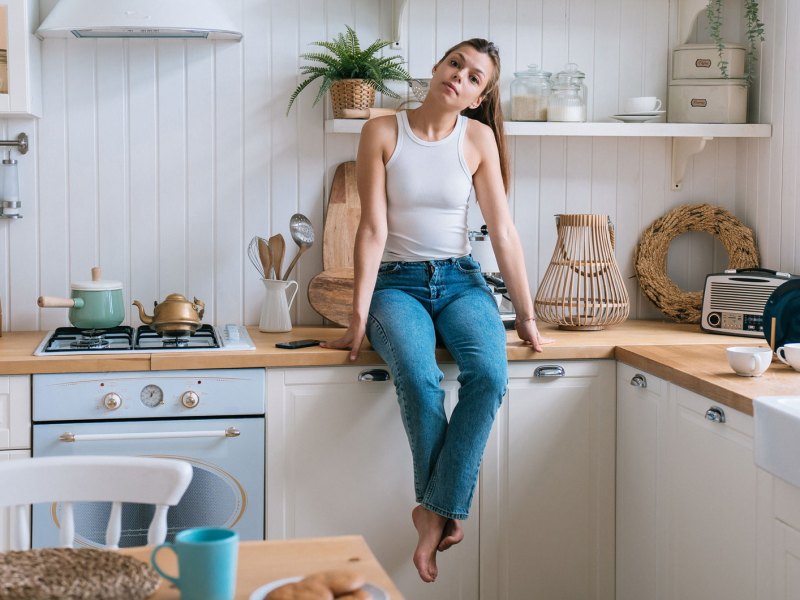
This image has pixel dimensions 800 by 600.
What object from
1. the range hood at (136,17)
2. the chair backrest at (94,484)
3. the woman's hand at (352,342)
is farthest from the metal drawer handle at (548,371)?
the chair backrest at (94,484)

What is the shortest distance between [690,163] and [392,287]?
1165 mm

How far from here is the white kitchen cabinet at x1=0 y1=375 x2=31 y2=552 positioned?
7.72 ft

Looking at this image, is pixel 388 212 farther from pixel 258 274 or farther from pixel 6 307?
pixel 6 307

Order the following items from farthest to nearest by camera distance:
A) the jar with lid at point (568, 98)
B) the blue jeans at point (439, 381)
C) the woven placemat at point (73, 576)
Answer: the jar with lid at point (568, 98) < the blue jeans at point (439, 381) < the woven placemat at point (73, 576)

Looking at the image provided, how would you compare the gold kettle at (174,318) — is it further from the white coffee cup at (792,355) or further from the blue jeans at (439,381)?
the white coffee cup at (792,355)

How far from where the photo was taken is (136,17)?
2.45 metres

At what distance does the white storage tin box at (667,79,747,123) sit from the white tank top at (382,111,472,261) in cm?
83

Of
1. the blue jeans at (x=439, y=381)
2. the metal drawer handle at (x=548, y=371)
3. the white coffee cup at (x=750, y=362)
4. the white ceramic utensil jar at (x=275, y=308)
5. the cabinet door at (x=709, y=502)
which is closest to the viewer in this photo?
the cabinet door at (x=709, y=502)

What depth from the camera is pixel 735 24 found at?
314 cm

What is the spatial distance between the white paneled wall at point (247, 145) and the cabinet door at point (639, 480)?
69cm

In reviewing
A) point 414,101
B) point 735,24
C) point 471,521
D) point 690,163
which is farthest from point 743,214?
point 471,521

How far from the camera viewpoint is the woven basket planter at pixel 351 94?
2803 millimetres

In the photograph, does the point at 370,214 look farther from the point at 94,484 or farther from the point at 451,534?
the point at 94,484

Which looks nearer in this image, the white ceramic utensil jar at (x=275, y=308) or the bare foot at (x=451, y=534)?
the bare foot at (x=451, y=534)
